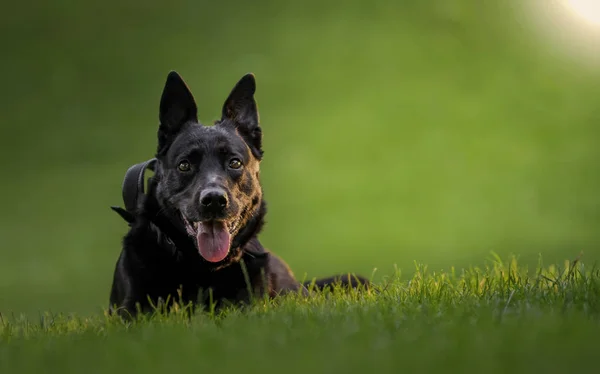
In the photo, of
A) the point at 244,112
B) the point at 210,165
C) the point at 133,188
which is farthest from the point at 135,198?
the point at 244,112

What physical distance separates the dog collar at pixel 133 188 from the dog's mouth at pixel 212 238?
662mm

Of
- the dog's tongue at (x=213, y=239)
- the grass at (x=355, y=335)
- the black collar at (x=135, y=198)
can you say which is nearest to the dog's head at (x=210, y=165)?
the dog's tongue at (x=213, y=239)

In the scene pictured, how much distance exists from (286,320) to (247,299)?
47.4 inches

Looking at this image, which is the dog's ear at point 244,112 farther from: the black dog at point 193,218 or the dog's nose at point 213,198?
the dog's nose at point 213,198

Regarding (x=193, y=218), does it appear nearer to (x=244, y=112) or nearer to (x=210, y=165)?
(x=210, y=165)

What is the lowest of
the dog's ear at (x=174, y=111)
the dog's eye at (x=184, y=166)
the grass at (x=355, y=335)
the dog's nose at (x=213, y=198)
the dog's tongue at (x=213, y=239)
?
the grass at (x=355, y=335)

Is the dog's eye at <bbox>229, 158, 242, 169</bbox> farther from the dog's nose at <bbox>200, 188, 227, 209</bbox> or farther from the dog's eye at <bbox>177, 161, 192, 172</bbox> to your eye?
the dog's nose at <bbox>200, 188, 227, 209</bbox>

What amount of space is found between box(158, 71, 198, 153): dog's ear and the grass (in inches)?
63.2

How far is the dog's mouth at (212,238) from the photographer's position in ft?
18.4

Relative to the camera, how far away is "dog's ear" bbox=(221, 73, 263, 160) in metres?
6.41

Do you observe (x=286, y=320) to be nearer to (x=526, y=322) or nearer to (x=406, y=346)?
(x=406, y=346)

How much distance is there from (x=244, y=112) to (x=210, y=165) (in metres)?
0.76

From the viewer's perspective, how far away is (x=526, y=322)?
402 cm

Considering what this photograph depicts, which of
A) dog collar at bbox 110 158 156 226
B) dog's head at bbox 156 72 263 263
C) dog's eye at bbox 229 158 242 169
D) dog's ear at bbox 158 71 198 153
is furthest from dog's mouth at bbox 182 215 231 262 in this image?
dog's ear at bbox 158 71 198 153
